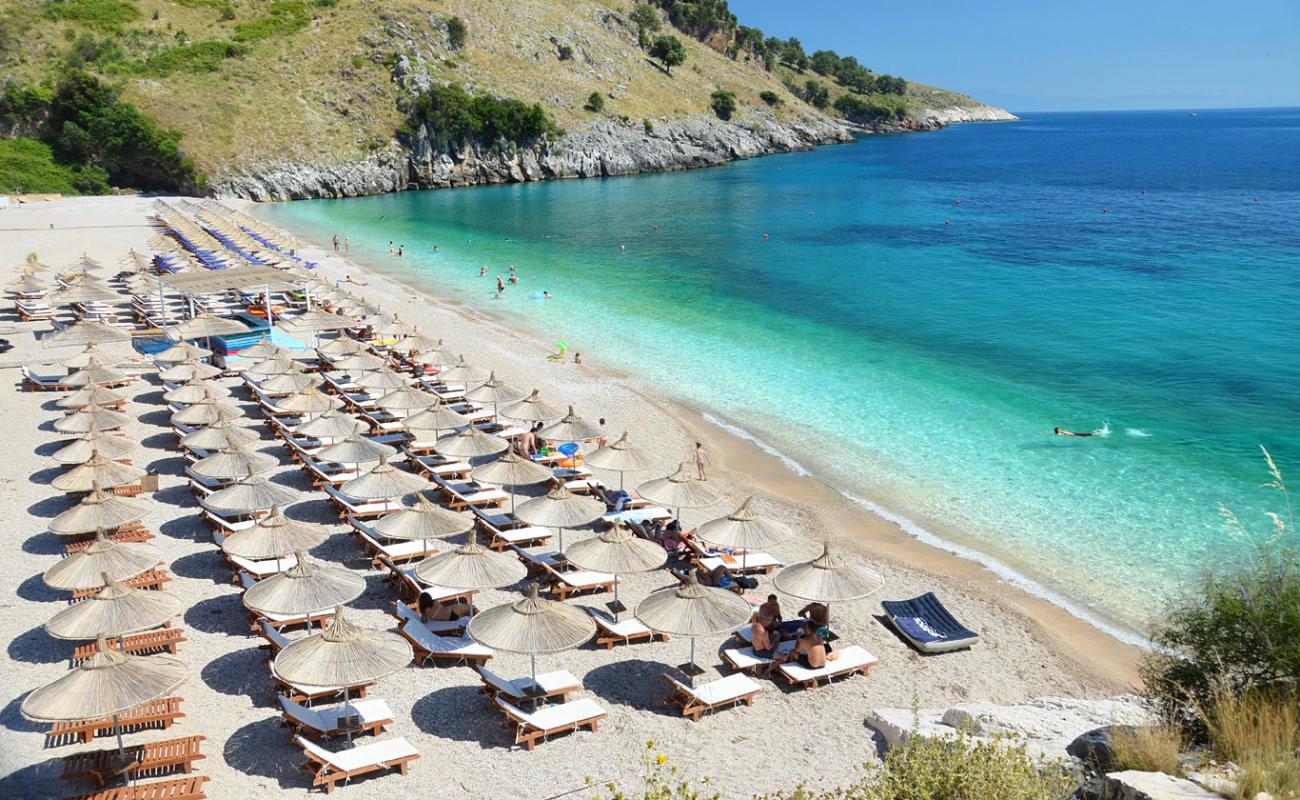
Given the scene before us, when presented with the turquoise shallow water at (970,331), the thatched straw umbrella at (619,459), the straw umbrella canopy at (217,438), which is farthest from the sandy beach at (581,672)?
the thatched straw umbrella at (619,459)

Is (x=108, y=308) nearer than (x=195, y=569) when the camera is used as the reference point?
No

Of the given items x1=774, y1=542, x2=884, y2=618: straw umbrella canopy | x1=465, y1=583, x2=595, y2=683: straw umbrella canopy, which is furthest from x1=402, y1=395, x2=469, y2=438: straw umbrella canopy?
x1=774, y1=542, x2=884, y2=618: straw umbrella canopy

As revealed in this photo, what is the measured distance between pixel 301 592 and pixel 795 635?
6.82 meters

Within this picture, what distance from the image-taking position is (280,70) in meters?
93.1

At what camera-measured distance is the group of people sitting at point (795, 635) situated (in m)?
12.2

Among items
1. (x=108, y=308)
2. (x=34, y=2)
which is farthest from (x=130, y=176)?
(x=108, y=308)

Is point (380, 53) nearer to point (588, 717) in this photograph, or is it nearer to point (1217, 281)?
point (1217, 281)

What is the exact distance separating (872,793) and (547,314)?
32.8m

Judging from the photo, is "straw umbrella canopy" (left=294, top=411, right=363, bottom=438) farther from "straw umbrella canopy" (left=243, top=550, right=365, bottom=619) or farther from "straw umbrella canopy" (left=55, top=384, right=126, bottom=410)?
"straw umbrella canopy" (left=243, top=550, right=365, bottom=619)

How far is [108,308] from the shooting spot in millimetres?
34375

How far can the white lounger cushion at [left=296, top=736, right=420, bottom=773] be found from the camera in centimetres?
962

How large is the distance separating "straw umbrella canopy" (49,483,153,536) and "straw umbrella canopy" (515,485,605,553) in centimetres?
631

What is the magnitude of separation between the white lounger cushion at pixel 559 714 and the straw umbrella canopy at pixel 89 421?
1279cm

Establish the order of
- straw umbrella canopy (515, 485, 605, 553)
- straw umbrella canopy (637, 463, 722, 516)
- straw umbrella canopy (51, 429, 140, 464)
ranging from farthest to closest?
straw umbrella canopy (51, 429, 140, 464)
straw umbrella canopy (637, 463, 722, 516)
straw umbrella canopy (515, 485, 605, 553)
